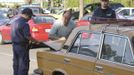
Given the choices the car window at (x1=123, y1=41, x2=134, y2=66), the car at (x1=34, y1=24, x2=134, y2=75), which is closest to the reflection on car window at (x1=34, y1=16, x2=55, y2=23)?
the car at (x1=34, y1=24, x2=134, y2=75)

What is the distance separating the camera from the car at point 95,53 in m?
6.25

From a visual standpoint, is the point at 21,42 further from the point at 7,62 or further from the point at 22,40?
the point at 7,62

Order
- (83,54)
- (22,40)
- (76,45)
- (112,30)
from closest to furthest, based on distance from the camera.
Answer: (112,30) → (83,54) → (76,45) → (22,40)

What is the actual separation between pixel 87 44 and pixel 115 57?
32.6 inches

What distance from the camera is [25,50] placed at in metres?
9.29

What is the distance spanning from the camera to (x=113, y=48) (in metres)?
6.56

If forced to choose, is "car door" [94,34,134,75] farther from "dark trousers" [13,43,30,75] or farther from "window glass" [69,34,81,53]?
"dark trousers" [13,43,30,75]

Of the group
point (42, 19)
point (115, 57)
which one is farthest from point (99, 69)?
Result: point (42, 19)

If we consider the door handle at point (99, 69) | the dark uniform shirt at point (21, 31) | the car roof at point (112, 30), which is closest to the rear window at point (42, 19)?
the dark uniform shirt at point (21, 31)

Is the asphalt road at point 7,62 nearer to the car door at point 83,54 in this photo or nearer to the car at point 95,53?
the car at point 95,53

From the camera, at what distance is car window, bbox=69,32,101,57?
22.7 ft

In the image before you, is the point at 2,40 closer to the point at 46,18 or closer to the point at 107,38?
the point at 46,18

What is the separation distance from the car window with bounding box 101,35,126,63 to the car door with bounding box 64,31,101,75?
154 mm

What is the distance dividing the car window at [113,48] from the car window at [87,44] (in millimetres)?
169
